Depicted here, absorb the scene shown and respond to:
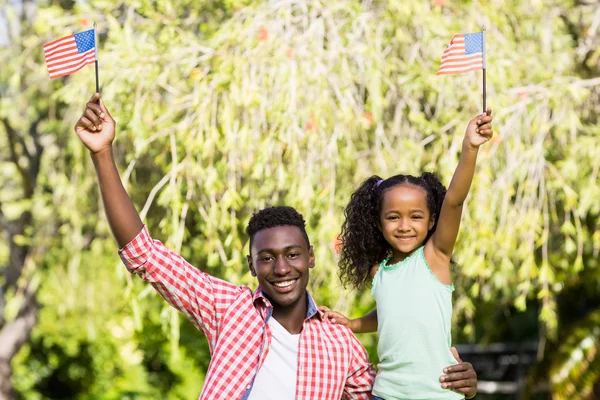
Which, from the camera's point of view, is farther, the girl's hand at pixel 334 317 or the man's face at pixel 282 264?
the girl's hand at pixel 334 317

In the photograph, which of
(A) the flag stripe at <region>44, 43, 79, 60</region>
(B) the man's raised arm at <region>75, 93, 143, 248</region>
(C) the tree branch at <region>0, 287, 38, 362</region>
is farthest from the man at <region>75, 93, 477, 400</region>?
(C) the tree branch at <region>0, 287, 38, 362</region>

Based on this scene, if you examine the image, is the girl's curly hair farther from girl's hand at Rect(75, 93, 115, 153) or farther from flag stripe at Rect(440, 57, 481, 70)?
girl's hand at Rect(75, 93, 115, 153)

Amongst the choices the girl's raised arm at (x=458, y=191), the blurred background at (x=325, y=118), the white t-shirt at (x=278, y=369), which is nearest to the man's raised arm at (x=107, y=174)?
the white t-shirt at (x=278, y=369)

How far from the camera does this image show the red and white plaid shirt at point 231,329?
2287 millimetres

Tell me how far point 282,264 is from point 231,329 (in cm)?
22

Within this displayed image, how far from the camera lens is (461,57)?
306 cm

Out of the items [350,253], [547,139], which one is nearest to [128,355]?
[547,139]

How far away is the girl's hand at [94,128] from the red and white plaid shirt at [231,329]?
0.24 m

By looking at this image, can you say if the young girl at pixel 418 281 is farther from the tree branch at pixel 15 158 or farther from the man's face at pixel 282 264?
the tree branch at pixel 15 158

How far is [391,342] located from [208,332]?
541 mm

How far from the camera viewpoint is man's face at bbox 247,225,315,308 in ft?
7.92

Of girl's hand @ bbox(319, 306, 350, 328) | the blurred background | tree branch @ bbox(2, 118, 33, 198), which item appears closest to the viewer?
girl's hand @ bbox(319, 306, 350, 328)

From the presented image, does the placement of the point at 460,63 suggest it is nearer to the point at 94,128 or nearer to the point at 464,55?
the point at 464,55

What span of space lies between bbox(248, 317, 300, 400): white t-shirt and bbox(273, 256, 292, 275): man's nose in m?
0.15
